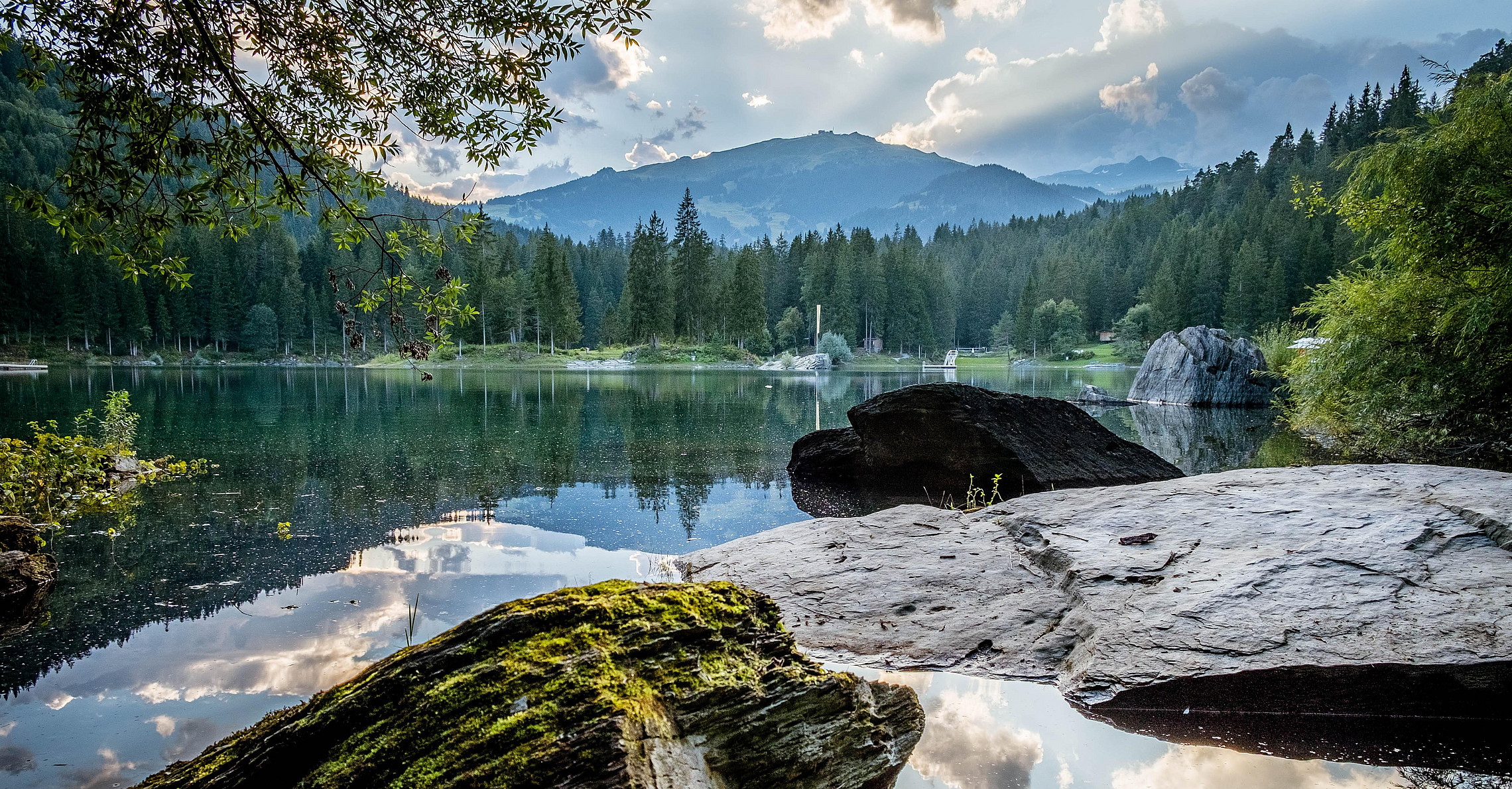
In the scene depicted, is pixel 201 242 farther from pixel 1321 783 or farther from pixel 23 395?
pixel 1321 783

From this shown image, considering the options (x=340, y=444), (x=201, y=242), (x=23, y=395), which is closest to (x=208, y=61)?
(x=340, y=444)

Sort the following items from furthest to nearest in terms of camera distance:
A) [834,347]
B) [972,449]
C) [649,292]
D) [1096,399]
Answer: [649,292] < [834,347] < [1096,399] < [972,449]

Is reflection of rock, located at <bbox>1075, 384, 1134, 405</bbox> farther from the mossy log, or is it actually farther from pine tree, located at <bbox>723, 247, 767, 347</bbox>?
pine tree, located at <bbox>723, 247, 767, 347</bbox>

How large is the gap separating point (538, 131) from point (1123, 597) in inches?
240

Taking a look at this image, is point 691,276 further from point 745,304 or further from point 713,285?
point 745,304

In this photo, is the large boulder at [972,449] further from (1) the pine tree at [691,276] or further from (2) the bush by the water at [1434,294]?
(1) the pine tree at [691,276]

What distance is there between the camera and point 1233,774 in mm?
3729

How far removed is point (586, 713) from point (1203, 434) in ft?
75.8

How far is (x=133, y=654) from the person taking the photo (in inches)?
208

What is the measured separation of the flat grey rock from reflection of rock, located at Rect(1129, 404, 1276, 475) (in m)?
6.44

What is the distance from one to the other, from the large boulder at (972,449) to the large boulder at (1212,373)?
72.7 feet

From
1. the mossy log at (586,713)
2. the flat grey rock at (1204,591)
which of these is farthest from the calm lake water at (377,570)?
the mossy log at (586,713)

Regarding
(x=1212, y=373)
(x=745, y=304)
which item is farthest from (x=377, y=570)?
(x=745, y=304)

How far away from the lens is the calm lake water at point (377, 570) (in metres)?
3.96
